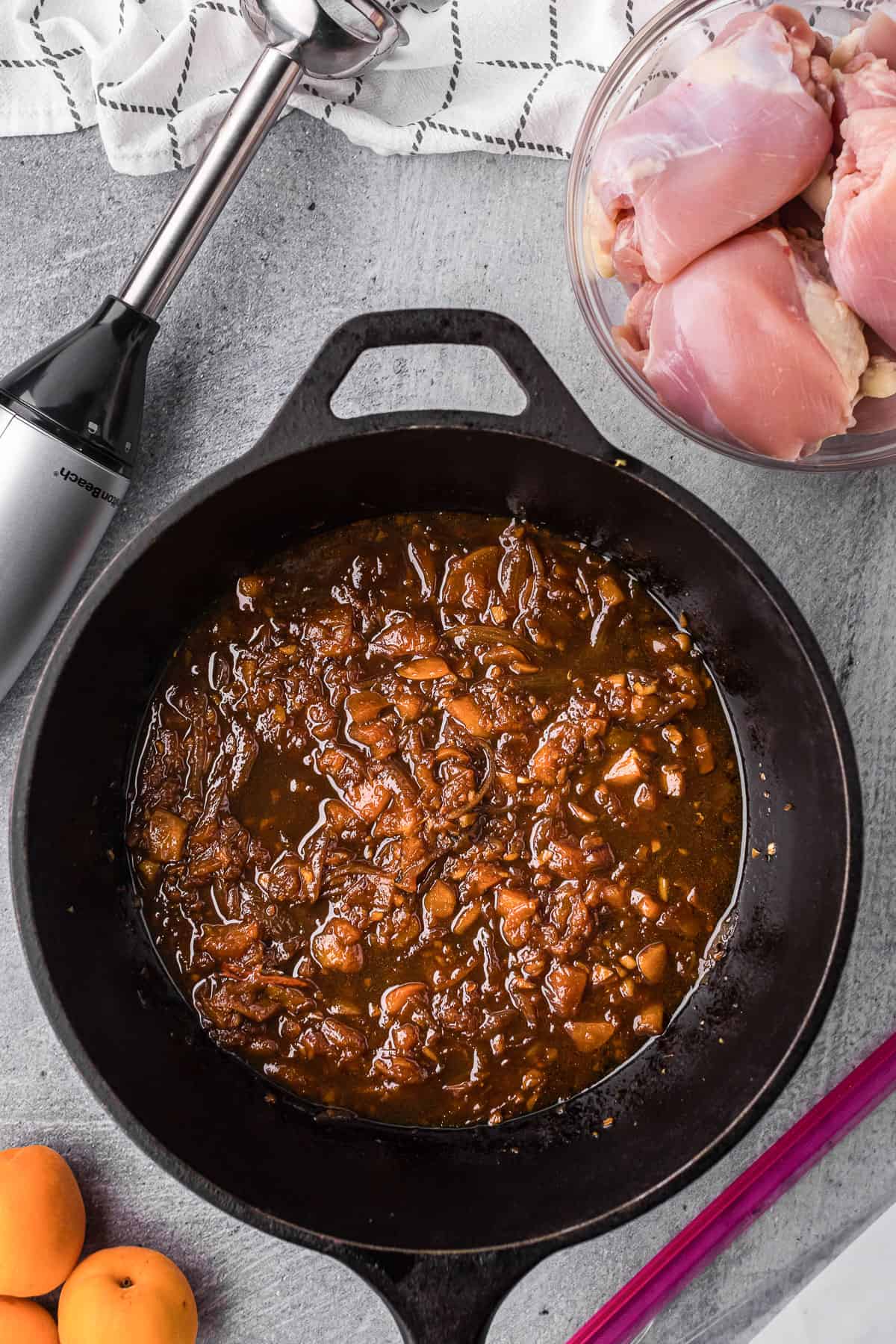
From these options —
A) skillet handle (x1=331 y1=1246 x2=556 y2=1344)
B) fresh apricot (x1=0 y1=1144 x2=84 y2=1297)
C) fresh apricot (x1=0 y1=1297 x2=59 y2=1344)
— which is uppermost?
skillet handle (x1=331 y1=1246 x2=556 y2=1344)

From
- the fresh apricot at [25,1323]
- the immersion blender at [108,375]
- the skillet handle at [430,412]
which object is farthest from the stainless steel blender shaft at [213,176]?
the fresh apricot at [25,1323]

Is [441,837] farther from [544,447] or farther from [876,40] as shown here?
[876,40]

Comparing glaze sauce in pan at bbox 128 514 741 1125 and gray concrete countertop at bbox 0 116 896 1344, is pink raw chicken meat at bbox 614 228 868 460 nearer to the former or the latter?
gray concrete countertop at bbox 0 116 896 1344

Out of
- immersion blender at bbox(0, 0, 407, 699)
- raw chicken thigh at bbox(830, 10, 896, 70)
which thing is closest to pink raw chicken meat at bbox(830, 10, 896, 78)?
raw chicken thigh at bbox(830, 10, 896, 70)

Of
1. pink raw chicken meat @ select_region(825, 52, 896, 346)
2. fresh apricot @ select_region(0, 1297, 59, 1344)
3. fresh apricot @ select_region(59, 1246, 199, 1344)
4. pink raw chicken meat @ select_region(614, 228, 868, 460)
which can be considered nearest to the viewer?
pink raw chicken meat @ select_region(825, 52, 896, 346)

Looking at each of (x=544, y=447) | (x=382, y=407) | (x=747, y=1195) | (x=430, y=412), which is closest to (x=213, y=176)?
(x=382, y=407)

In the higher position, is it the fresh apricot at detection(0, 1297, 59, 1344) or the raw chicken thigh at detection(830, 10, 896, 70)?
the raw chicken thigh at detection(830, 10, 896, 70)

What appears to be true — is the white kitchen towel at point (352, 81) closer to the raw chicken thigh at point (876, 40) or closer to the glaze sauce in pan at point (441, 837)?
the raw chicken thigh at point (876, 40)
